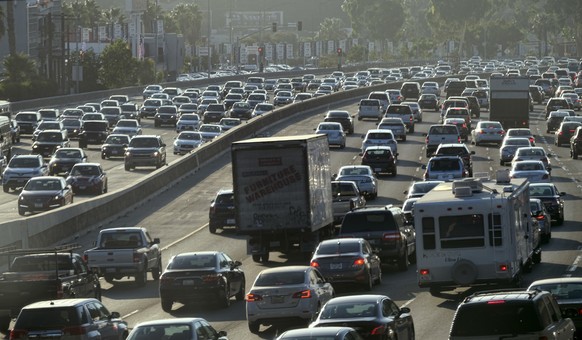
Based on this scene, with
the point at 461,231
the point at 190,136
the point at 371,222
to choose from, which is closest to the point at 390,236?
the point at 371,222

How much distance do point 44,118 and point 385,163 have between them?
35724 mm

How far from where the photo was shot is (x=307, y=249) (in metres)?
42.5

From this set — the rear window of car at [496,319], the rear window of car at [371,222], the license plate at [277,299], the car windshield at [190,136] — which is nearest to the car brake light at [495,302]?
the rear window of car at [496,319]

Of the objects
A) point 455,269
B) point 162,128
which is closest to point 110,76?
point 162,128

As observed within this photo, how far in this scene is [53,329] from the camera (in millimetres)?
25156

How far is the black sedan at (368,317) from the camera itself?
24.7 metres

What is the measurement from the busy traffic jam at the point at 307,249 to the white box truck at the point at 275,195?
4 centimetres

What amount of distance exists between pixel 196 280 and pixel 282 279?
417 centimetres

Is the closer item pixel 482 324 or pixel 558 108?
pixel 482 324

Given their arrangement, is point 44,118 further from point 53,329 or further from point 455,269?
point 53,329

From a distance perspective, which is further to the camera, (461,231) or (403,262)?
(403,262)

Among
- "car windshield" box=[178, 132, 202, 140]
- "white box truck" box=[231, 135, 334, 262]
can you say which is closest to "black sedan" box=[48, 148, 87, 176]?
"car windshield" box=[178, 132, 202, 140]

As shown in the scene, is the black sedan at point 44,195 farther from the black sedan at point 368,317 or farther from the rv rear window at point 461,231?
the black sedan at point 368,317

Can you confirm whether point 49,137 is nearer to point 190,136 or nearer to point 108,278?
point 190,136
